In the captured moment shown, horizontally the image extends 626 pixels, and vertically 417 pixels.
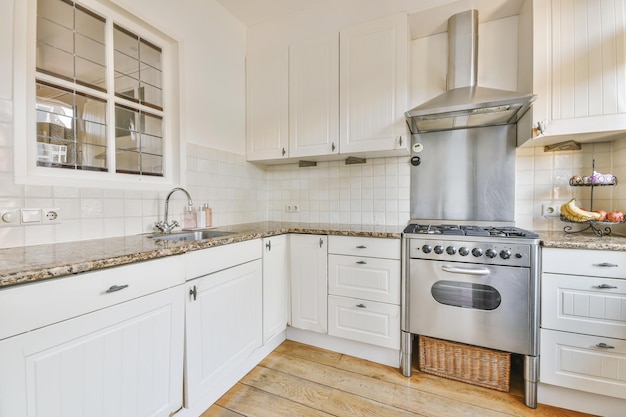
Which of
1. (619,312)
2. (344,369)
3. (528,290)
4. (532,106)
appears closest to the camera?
(619,312)

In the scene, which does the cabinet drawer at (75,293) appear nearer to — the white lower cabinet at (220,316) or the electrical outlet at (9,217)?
the white lower cabinet at (220,316)

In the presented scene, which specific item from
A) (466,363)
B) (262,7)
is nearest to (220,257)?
(466,363)

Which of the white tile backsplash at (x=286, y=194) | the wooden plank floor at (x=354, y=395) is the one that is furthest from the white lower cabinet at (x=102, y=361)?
→ the white tile backsplash at (x=286, y=194)

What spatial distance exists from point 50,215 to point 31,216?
7 centimetres

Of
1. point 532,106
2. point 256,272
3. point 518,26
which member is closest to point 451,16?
point 518,26

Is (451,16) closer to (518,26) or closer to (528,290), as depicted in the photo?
(518,26)

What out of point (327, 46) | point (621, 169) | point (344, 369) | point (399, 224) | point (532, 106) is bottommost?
point (344, 369)

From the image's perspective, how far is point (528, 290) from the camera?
160cm

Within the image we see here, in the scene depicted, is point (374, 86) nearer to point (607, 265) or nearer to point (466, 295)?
point (466, 295)

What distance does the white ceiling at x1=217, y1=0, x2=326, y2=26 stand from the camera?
7.63 feet

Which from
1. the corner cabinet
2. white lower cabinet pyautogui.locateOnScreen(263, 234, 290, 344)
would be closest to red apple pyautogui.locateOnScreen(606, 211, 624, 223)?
the corner cabinet

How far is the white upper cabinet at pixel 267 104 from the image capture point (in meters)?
2.52

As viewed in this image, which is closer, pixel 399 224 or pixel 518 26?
pixel 518 26

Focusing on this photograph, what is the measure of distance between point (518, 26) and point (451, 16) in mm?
510
